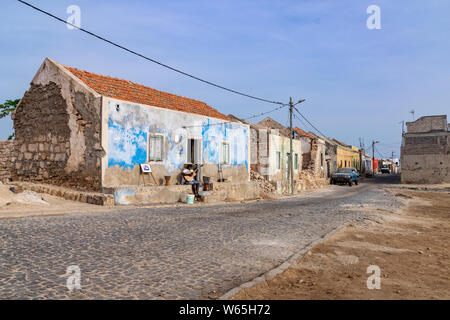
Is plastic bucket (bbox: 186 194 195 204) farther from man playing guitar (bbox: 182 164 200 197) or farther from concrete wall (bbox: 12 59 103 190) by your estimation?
concrete wall (bbox: 12 59 103 190)

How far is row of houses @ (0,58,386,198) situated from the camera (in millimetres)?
14391

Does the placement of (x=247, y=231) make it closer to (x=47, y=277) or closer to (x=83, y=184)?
(x=47, y=277)

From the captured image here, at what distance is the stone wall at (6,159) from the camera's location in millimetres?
18281

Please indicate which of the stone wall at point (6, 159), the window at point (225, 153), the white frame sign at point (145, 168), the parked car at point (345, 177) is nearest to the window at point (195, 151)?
the window at point (225, 153)

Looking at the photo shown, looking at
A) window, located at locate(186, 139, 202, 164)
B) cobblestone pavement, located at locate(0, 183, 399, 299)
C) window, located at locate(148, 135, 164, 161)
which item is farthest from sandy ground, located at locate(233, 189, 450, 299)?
window, located at locate(186, 139, 202, 164)

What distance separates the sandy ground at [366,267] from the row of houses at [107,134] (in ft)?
32.4

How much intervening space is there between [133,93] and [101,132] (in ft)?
13.4

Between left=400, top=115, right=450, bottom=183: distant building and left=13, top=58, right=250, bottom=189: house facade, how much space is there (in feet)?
92.3

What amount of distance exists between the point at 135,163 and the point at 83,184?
2322 mm

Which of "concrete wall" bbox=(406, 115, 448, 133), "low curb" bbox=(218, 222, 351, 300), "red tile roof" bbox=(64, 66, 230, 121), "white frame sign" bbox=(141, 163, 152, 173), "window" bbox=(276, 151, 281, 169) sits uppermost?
Answer: "concrete wall" bbox=(406, 115, 448, 133)

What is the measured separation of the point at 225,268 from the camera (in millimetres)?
5168

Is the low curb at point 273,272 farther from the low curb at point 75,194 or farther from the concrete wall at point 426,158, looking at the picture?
the concrete wall at point 426,158
